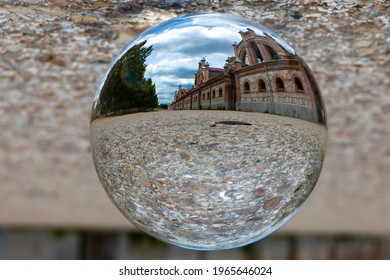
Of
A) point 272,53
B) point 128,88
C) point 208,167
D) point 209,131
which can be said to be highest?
point 272,53

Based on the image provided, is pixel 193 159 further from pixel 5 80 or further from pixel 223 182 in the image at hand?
pixel 5 80

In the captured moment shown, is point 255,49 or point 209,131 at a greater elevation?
point 255,49

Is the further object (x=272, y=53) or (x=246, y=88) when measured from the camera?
(x=272, y=53)

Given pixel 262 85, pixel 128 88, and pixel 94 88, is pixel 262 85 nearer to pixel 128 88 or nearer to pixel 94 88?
pixel 128 88

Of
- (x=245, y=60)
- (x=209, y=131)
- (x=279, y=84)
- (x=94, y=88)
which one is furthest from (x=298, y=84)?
(x=94, y=88)

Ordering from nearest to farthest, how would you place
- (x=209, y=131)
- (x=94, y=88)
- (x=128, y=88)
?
(x=209, y=131) → (x=128, y=88) → (x=94, y=88)

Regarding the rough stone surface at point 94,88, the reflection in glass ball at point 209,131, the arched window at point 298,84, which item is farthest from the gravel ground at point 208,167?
the rough stone surface at point 94,88

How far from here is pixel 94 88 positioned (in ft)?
16.9

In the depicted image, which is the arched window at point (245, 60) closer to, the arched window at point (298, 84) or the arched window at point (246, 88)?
the arched window at point (246, 88)

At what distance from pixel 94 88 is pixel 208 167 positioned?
3.83 m

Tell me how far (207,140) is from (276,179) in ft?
0.77
